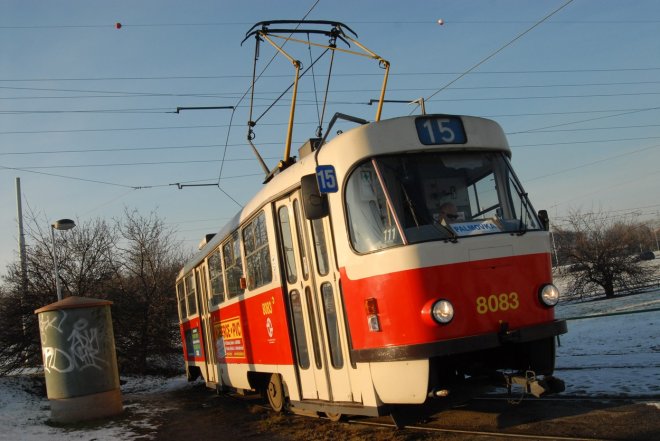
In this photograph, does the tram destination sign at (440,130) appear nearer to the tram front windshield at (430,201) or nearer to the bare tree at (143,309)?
the tram front windshield at (430,201)

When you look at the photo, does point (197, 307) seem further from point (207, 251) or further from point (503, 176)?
point (503, 176)

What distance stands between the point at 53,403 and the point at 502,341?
27.6ft

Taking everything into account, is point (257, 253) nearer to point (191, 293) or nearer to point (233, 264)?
point (233, 264)

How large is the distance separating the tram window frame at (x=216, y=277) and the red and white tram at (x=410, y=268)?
3.34 m

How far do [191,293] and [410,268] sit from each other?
914cm

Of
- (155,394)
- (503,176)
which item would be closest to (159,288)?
(155,394)

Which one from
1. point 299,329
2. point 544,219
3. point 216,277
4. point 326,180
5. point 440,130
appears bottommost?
point 299,329

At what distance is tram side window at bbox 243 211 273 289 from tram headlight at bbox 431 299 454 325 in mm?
2699

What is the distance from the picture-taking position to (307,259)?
22.3 ft

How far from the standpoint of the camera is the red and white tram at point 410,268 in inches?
216

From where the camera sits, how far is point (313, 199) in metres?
6.17

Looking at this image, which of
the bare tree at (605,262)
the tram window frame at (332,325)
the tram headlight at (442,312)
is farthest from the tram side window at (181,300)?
the bare tree at (605,262)

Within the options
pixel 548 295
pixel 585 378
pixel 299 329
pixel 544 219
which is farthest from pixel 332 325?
pixel 585 378

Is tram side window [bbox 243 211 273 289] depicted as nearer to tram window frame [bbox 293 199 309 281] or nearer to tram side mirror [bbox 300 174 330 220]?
tram window frame [bbox 293 199 309 281]
